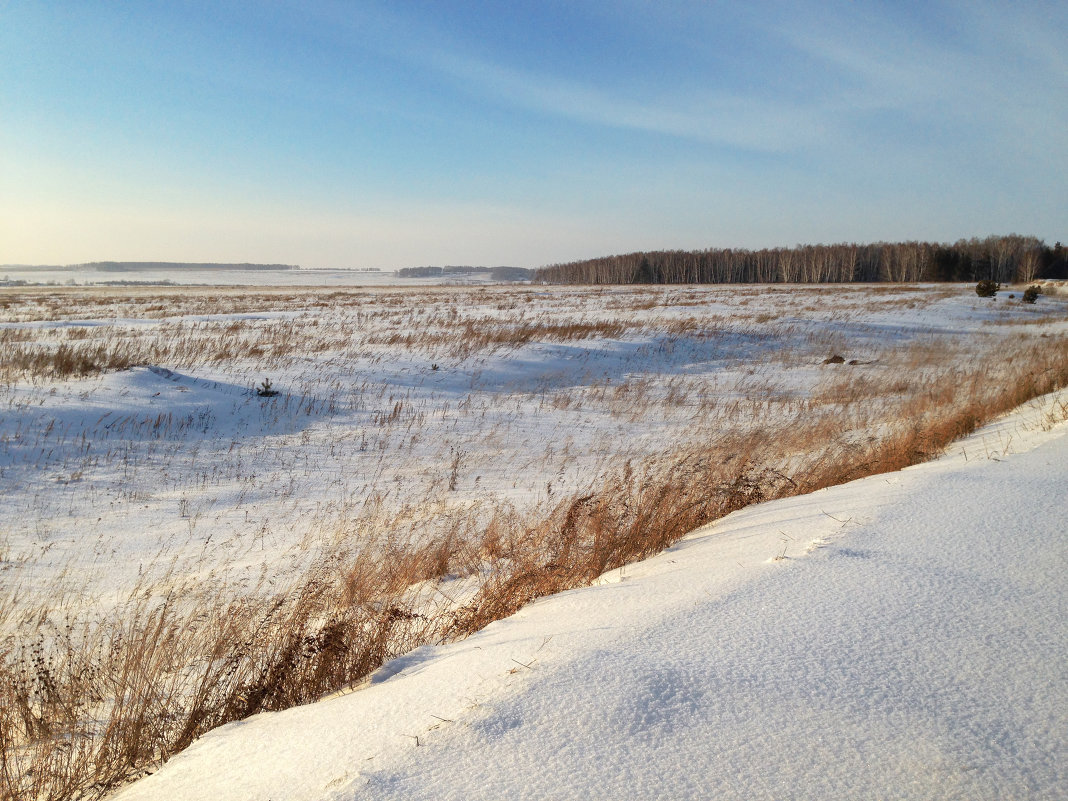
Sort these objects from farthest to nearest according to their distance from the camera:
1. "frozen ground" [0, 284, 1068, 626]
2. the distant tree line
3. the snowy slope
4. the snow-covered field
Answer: the distant tree line
"frozen ground" [0, 284, 1068, 626]
the snow-covered field
the snowy slope

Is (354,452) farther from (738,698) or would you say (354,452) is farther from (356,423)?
(738,698)

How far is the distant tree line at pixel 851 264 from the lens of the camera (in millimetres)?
79312

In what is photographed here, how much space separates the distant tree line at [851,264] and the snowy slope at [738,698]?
87.4m

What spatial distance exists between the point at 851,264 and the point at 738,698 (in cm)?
10934

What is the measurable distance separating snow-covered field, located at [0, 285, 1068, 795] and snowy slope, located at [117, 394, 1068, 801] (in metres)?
0.33

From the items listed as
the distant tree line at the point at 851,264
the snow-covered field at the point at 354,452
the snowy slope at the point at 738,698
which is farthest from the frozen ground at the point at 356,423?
the distant tree line at the point at 851,264

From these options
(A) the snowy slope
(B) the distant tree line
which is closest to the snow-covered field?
(A) the snowy slope

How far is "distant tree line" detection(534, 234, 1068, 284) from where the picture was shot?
79.3m

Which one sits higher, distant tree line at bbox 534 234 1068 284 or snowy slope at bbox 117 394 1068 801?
distant tree line at bbox 534 234 1068 284

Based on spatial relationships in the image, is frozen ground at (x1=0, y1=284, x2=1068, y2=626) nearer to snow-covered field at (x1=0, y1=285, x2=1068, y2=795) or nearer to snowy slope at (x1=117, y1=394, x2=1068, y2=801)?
snow-covered field at (x1=0, y1=285, x2=1068, y2=795)

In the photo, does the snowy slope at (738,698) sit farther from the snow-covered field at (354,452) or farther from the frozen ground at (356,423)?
the frozen ground at (356,423)

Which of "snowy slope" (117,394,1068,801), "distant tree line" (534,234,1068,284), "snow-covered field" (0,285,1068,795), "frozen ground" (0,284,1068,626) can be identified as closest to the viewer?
"snowy slope" (117,394,1068,801)

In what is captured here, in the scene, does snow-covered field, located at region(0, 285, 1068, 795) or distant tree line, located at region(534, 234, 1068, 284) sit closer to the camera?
snow-covered field, located at region(0, 285, 1068, 795)

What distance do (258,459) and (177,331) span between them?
49.4ft
